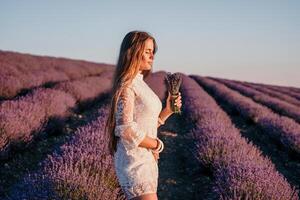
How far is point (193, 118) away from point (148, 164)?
300 inches

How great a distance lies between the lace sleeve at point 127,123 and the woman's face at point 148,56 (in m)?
0.20

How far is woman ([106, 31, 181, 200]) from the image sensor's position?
88.5 inches

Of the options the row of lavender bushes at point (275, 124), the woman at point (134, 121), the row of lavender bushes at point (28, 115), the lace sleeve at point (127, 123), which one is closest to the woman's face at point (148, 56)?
the woman at point (134, 121)

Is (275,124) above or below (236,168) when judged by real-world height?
below

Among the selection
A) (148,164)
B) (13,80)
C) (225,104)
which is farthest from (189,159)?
(225,104)

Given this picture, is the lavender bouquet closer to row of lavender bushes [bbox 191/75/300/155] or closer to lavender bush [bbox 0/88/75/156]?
lavender bush [bbox 0/88/75/156]

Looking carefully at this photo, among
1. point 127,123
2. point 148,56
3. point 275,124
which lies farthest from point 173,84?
point 275,124

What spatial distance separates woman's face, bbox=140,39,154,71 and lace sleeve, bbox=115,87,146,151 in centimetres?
20

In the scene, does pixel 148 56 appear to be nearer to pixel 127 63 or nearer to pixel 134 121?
pixel 127 63

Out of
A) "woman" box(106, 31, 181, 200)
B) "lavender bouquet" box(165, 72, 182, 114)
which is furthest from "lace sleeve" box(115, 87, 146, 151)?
"lavender bouquet" box(165, 72, 182, 114)

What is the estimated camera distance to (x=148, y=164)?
7.62ft

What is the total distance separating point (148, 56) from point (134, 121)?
0.36 meters

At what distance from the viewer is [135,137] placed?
2244mm

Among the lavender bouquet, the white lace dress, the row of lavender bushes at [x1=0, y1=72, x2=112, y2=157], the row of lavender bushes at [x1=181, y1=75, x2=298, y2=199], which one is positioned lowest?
the row of lavender bushes at [x1=0, y1=72, x2=112, y2=157]
